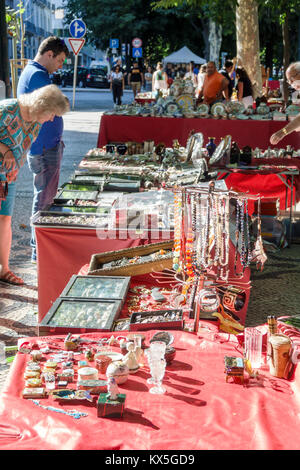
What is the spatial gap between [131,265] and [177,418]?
156 cm

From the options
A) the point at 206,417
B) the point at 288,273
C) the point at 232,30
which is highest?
the point at 232,30

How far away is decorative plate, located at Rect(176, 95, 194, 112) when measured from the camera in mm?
9102

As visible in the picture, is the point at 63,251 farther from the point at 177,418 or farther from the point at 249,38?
the point at 249,38

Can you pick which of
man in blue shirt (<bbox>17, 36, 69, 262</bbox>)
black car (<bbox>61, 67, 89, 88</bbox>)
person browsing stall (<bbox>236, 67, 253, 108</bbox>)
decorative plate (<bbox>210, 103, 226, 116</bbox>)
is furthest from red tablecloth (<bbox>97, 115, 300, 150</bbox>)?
black car (<bbox>61, 67, 89, 88</bbox>)

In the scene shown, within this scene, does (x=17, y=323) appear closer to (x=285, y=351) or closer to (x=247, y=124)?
(x=285, y=351)

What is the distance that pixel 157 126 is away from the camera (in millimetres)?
8828

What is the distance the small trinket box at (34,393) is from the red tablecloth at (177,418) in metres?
0.02

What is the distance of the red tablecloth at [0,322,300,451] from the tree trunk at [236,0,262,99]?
13.8 metres

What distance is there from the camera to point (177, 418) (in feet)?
6.37

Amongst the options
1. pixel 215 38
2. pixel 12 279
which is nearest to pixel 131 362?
pixel 12 279

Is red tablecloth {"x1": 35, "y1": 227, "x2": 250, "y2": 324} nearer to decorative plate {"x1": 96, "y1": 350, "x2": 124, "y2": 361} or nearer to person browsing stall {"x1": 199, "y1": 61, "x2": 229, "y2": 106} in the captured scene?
decorative plate {"x1": 96, "y1": 350, "x2": 124, "y2": 361}
